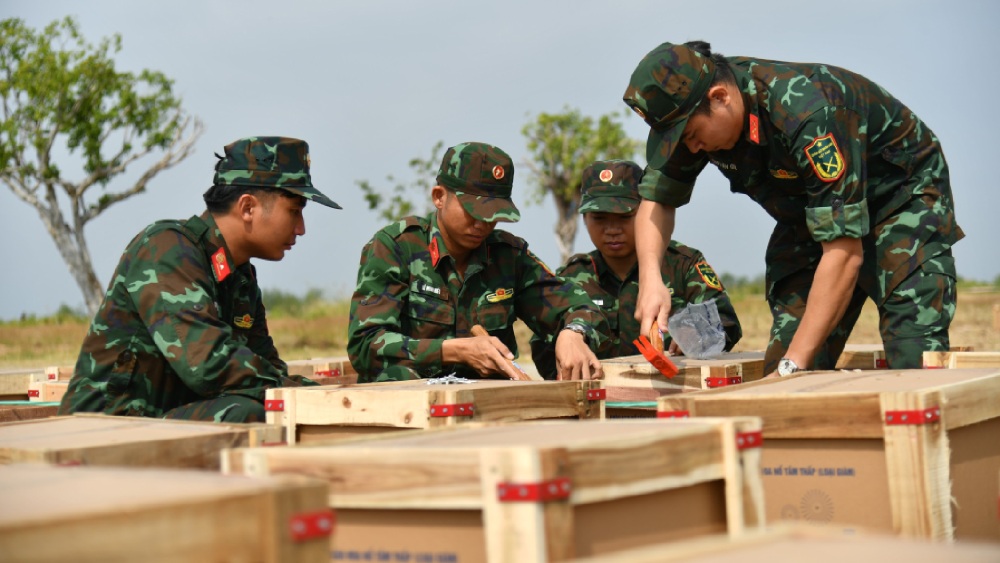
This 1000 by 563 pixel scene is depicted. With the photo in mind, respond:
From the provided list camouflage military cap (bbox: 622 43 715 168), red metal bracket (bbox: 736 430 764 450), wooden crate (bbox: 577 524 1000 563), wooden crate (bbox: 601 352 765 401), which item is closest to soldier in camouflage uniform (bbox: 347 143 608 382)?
wooden crate (bbox: 601 352 765 401)

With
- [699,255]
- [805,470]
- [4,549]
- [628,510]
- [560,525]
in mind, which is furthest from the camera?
[699,255]

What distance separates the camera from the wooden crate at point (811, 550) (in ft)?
5.17

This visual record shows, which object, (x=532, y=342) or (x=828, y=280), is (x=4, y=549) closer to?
(x=828, y=280)

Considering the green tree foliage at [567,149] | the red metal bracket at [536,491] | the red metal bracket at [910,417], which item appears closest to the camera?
the red metal bracket at [536,491]

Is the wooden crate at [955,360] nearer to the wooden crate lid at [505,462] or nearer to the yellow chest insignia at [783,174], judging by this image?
the yellow chest insignia at [783,174]

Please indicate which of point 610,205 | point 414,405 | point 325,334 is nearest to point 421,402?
point 414,405

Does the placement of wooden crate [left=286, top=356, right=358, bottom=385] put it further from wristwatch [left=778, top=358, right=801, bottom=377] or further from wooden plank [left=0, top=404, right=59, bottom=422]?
wristwatch [left=778, top=358, right=801, bottom=377]

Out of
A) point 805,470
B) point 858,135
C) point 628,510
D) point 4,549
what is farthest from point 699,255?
point 4,549

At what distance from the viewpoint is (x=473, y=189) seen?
16.0 ft

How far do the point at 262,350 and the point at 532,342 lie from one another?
1620 mm

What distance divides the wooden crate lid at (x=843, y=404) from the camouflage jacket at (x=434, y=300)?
5.63ft

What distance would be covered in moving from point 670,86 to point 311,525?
8.54 ft

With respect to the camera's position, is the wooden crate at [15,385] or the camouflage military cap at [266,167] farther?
the wooden crate at [15,385]

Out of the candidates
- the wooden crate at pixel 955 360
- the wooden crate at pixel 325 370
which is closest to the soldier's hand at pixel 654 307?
the wooden crate at pixel 955 360
